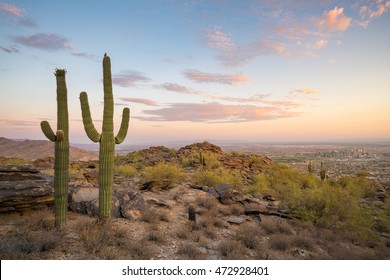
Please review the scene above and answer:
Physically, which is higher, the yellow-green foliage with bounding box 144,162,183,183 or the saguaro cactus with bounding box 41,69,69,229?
the saguaro cactus with bounding box 41,69,69,229

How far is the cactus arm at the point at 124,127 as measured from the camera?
31.8 feet

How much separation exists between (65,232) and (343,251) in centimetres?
858

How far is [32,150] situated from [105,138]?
220 ft

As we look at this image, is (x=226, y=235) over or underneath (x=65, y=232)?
underneath

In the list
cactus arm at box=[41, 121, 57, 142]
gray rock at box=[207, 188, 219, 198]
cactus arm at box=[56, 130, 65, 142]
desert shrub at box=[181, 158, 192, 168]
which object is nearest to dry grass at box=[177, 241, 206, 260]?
cactus arm at box=[56, 130, 65, 142]

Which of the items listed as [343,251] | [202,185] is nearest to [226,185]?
[202,185]

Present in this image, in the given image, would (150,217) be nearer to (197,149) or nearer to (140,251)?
(140,251)

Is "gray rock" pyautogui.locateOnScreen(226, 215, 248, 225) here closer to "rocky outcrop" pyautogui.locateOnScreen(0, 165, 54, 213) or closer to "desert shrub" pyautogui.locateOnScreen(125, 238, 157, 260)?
"desert shrub" pyautogui.locateOnScreen(125, 238, 157, 260)

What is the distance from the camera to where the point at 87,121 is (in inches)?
356

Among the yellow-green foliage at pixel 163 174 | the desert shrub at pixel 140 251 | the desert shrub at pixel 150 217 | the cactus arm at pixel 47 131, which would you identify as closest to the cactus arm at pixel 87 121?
the cactus arm at pixel 47 131

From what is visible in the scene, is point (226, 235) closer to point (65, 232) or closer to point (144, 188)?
point (65, 232)

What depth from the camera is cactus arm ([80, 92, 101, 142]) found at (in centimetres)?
892

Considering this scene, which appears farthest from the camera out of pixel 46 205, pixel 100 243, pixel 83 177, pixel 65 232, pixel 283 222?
pixel 83 177

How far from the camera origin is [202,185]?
17.0m
